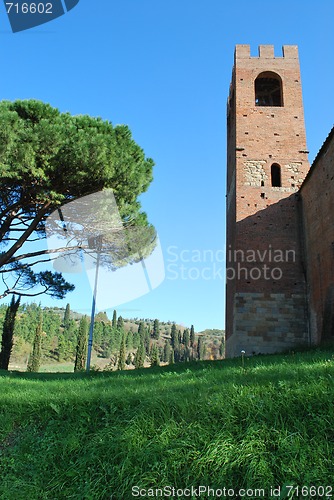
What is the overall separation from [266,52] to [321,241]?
29.2 ft

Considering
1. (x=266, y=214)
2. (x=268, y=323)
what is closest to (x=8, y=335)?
(x=268, y=323)

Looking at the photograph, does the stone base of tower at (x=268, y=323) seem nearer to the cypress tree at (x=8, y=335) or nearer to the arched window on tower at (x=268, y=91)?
the arched window on tower at (x=268, y=91)

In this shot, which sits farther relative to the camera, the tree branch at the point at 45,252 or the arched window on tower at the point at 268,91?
the arched window on tower at the point at 268,91

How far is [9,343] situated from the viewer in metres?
19.7

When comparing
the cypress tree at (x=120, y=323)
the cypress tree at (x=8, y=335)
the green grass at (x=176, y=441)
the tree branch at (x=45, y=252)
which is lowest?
the green grass at (x=176, y=441)

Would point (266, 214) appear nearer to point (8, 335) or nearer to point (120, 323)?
point (8, 335)

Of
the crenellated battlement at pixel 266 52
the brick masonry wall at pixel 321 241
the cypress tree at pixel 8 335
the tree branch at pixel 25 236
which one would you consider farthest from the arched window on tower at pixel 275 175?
the cypress tree at pixel 8 335

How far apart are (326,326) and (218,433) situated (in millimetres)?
7939

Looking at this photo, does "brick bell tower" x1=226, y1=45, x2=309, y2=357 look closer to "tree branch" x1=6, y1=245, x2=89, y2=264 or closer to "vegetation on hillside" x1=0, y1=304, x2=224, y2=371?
"tree branch" x1=6, y1=245, x2=89, y2=264

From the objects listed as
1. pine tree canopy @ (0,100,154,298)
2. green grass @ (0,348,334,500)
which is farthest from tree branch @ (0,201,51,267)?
green grass @ (0,348,334,500)

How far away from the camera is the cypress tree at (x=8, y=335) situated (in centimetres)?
1938

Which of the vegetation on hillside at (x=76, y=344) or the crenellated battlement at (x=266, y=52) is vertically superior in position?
the crenellated battlement at (x=266, y=52)

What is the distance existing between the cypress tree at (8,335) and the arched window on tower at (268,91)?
1660 cm

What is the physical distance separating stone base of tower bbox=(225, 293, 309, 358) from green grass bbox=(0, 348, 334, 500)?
777 centimetres
